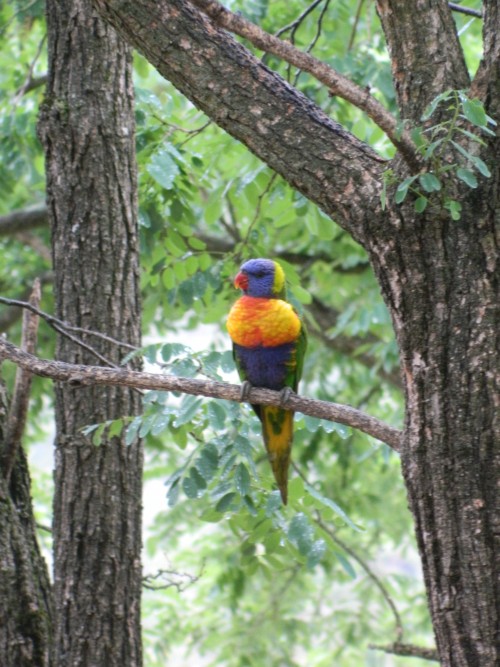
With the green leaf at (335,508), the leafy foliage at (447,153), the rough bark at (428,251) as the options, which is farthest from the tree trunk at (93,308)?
the leafy foliage at (447,153)

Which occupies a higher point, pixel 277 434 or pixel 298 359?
pixel 298 359

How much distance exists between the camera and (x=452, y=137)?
84.9 inches

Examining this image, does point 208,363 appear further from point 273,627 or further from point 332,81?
point 273,627

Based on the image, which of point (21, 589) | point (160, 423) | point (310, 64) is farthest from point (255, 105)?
point (21, 589)

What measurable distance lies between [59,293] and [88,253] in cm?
19

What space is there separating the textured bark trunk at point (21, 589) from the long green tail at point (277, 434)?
3.11ft

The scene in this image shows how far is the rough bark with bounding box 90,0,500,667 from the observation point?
6.76 feet

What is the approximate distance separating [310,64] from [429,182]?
0.41 metres

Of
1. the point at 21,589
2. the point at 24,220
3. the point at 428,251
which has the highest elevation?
the point at 24,220

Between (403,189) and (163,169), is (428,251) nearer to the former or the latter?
(403,189)

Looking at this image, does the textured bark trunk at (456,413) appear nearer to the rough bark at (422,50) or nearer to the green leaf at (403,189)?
the green leaf at (403,189)

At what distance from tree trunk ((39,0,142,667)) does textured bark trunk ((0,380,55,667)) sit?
5.6 inches

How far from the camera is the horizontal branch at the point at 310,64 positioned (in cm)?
206

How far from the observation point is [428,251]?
2.12m
